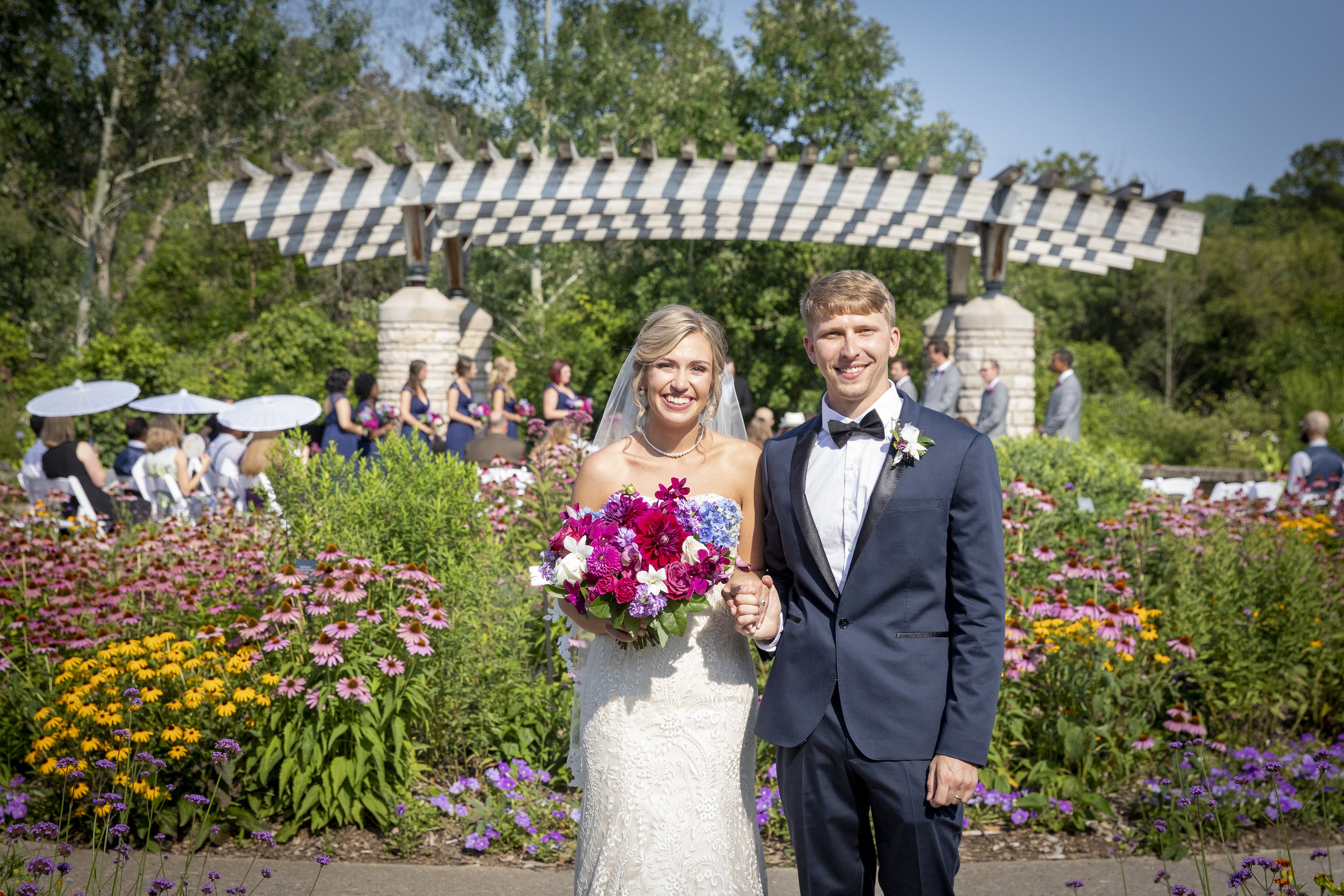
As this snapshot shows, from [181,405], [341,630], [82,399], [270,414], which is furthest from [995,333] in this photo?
[341,630]

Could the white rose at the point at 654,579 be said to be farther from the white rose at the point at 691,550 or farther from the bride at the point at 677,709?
the bride at the point at 677,709

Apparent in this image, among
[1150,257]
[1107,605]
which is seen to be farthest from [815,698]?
[1150,257]

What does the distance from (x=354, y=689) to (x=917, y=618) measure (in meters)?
2.22

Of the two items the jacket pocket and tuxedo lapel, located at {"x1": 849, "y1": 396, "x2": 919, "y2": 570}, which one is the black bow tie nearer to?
tuxedo lapel, located at {"x1": 849, "y1": 396, "x2": 919, "y2": 570}

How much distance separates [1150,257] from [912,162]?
1005 cm

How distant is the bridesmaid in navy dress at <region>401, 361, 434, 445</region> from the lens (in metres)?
8.62

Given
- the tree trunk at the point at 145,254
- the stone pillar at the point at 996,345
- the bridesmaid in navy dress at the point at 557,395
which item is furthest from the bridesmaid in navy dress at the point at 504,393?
the tree trunk at the point at 145,254

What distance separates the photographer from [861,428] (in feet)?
8.21

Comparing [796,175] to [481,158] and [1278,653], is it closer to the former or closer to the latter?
[481,158]

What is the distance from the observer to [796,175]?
11.6 metres

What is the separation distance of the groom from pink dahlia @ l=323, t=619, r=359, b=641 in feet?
5.81

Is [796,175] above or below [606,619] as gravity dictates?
above

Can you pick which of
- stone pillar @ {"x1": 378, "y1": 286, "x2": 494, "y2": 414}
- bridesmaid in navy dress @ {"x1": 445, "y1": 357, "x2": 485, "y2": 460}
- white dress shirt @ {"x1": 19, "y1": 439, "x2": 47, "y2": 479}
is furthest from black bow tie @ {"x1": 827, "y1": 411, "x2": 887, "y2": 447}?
stone pillar @ {"x1": 378, "y1": 286, "x2": 494, "y2": 414}

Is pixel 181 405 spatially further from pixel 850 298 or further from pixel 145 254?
pixel 145 254
